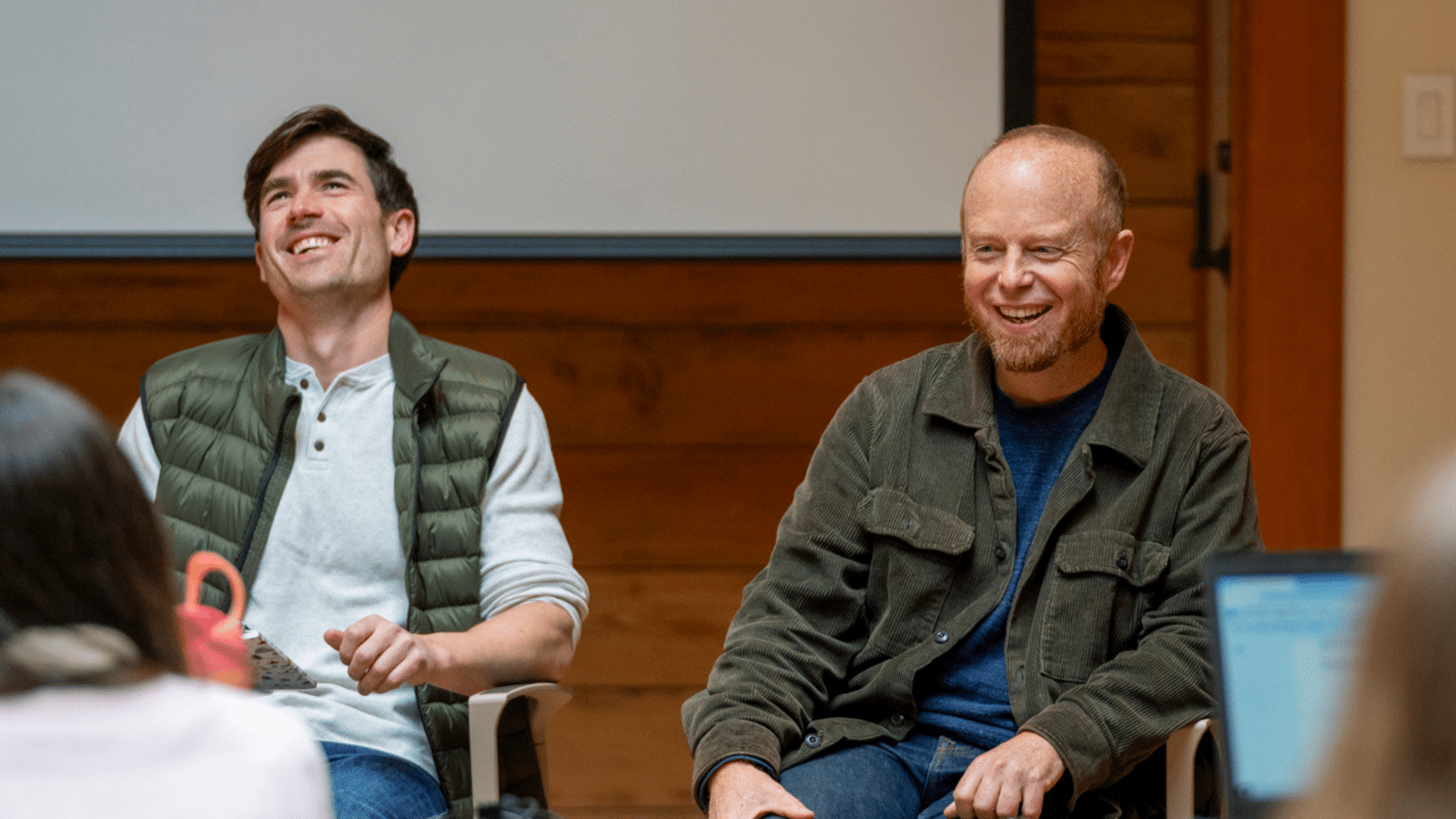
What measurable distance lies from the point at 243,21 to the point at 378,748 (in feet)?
3.81

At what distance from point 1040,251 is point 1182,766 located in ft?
1.86

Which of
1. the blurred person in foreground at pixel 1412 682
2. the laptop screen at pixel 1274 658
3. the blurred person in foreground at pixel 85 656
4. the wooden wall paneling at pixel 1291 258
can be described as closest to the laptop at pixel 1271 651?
the laptop screen at pixel 1274 658

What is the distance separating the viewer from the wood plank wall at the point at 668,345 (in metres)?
2.38

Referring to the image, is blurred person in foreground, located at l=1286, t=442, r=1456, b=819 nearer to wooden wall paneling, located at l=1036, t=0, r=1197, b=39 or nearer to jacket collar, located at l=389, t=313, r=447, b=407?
jacket collar, located at l=389, t=313, r=447, b=407

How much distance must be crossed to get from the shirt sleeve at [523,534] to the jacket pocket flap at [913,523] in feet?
1.26

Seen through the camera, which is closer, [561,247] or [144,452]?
[144,452]

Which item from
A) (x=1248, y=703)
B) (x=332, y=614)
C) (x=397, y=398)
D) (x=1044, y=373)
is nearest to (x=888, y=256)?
(x=1044, y=373)

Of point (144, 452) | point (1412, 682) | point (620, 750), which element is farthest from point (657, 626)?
point (1412, 682)

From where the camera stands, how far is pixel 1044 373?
1.56 m

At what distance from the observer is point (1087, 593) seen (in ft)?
4.73

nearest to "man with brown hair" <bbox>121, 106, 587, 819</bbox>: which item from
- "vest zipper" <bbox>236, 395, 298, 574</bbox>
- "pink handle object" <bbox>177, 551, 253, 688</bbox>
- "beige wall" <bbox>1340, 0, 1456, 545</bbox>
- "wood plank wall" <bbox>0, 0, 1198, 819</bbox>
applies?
"vest zipper" <bbox>236, 395, 298, 574</bbox>

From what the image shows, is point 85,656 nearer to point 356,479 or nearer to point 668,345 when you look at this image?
point 356,479

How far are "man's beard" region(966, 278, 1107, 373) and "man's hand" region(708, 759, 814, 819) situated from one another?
20.8 inches

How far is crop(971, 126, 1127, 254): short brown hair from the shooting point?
60.3 inches
